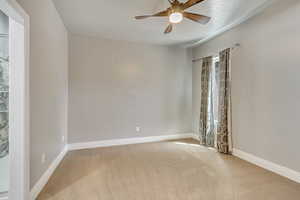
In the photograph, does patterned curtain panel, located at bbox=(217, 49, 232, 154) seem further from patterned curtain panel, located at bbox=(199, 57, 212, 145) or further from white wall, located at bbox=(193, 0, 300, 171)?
patterned curtain panel, located at bbox=(199, 57, 212, 145)

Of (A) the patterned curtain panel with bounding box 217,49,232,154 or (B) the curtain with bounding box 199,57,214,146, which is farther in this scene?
(B) the curtain with bounding box 199,57,214,146

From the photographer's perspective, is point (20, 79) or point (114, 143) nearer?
point (20, 79)

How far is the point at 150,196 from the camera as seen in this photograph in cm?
202

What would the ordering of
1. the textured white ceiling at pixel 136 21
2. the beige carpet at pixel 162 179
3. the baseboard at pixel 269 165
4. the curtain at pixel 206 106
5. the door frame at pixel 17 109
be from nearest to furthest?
the door frame at pixel 17 109, the beige carpet at pixel 162 179, the baseboard at pixel 269 165, the textured white ceiling at pixel 136 21, the curtain at pixel 206 106

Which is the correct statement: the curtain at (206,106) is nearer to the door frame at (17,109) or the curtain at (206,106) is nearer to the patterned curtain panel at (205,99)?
the patterned curtain panel at (205,99)

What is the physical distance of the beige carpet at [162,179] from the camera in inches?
80.9

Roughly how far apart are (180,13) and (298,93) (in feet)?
6.76

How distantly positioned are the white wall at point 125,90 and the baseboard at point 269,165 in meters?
1.79

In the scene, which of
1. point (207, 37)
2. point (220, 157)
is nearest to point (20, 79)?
point (220, 157)

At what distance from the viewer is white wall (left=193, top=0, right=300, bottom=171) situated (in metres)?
2.44

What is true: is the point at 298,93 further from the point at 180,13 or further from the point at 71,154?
the point at 71,154

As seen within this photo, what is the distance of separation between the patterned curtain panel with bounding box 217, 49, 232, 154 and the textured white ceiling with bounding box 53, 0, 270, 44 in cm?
75

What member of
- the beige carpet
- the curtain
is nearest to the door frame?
the beige carpet

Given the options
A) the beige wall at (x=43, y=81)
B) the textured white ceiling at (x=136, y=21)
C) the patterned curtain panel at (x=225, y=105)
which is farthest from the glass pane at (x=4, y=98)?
the patterned curtain panel at (x=225, y=105)
